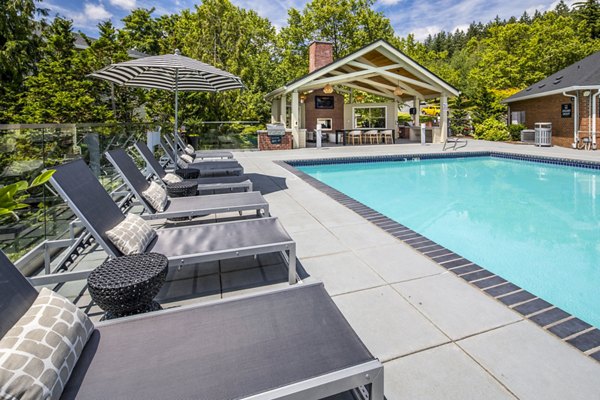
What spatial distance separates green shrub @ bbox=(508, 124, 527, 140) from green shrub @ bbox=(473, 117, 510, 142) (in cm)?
31

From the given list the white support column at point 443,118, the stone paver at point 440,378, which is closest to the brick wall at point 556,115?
the white support column at point 443,118

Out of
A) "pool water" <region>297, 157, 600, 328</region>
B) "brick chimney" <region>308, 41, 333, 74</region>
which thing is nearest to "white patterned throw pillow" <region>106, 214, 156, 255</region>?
"pool water" <region>297, 157, 600, 328</region>

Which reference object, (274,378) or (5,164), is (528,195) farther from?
(5,164)

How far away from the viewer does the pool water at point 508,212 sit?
171 inches

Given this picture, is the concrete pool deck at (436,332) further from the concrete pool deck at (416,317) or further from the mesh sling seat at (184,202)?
the mesh sling seat at (184,202)

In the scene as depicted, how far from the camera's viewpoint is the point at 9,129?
3314 mm

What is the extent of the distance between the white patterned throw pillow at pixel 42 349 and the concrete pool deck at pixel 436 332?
159cm

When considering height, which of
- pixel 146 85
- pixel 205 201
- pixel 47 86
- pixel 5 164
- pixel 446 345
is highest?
pixel 47 86

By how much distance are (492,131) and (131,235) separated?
2192 centimetres

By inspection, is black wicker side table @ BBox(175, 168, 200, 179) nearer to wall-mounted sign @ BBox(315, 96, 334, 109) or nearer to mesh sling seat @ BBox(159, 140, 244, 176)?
mesh sling seat @ BBox(159, 140, 244, 176)

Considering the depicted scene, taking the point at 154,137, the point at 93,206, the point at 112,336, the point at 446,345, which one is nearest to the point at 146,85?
the point at 154,137

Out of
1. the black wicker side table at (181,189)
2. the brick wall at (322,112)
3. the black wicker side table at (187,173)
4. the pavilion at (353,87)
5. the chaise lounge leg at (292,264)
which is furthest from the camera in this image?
the brick wall at (322,112)

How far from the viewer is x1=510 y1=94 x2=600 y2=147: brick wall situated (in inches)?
618

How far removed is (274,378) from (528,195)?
28.9 ft
